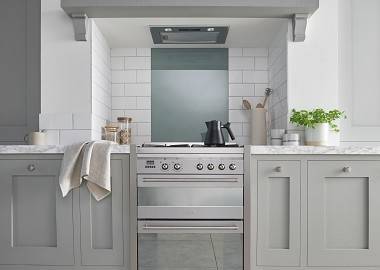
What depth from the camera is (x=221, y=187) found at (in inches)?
115

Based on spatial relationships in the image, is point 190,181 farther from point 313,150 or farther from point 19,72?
point 19,72

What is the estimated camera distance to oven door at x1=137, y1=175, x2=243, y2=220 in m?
2.91

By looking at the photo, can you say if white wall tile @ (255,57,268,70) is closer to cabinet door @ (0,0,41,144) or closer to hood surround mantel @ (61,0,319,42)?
hood surround mantel @ (61,0,319,42)

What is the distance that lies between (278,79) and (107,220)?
64.5 inches

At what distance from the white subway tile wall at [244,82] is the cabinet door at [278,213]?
90 centimetres

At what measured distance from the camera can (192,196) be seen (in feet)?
9.59

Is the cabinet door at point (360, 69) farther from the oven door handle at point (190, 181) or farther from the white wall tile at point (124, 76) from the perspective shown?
the white wall tile at point (124, 76)

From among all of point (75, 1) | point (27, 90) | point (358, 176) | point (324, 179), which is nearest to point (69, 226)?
point (27, 90)

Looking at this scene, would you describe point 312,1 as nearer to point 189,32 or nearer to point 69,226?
point 189,32

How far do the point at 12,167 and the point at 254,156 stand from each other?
1.56 m

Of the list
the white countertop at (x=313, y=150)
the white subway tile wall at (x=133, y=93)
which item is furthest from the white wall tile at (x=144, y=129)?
the white countertop at (x=313, y=150)

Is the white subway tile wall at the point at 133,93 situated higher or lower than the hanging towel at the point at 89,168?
higher

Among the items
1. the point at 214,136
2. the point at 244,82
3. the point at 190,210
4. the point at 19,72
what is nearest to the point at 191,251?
the point at 190,210

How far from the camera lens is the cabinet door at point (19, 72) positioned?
11.6 feet
